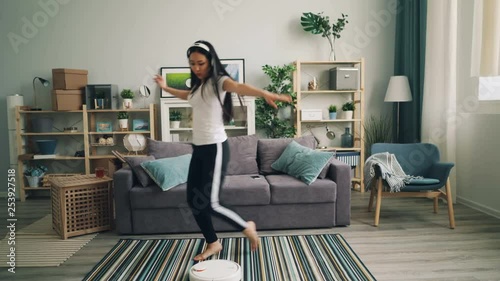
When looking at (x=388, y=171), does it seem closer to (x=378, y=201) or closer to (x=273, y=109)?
(x=378, y=201)

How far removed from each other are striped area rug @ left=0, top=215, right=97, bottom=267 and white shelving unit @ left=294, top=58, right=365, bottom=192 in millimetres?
2784

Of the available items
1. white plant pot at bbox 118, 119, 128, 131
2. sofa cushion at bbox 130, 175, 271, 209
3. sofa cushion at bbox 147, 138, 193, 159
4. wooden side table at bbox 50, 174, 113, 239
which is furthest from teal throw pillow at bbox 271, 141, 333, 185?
white plant pot at bbox 118, 119, 128, 131

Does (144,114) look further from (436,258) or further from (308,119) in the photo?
(436,258)

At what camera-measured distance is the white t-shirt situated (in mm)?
2322

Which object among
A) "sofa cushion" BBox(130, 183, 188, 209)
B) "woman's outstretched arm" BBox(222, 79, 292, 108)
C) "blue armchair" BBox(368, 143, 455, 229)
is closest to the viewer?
"woman's outstretched arm" BBox(222, 79, 292, 108)

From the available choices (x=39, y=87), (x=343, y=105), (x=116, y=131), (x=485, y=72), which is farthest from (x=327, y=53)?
(x=39, y=87)

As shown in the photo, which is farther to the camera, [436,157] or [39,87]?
[39,87]

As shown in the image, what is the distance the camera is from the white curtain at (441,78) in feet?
13.4

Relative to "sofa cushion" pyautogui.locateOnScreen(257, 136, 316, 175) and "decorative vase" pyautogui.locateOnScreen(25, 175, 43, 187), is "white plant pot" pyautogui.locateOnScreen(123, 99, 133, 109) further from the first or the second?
"sofa cushion" pyautogui.locateOnScreen(257, 136, 316, 175)

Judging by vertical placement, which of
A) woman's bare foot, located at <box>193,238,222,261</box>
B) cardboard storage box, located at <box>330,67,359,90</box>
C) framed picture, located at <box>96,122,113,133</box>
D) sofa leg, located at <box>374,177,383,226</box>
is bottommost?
woman's bare foot, located at <box>193,238,222,261</box>

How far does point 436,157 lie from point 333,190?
1116 mm

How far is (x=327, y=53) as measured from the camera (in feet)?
16.5

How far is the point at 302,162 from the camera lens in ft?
11.7

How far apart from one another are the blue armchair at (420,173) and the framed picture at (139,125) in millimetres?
2734
